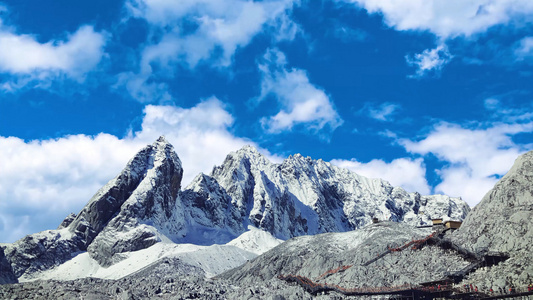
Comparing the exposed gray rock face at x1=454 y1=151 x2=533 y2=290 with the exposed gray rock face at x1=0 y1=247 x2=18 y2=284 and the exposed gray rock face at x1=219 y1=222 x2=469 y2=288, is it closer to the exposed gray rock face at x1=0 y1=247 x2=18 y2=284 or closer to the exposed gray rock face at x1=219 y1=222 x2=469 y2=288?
the exposed gray rock face at x1=219 y1=222 x2=469 y2=288

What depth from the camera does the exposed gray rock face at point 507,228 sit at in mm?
86156

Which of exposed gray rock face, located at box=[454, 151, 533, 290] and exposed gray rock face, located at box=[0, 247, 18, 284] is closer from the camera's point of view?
exposed gray rock face, located at box=[454, 151, 533, 290]

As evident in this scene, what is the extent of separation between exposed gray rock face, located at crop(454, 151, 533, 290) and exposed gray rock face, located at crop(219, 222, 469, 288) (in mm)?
6526

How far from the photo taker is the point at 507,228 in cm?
9756

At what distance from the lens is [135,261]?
19900 cm

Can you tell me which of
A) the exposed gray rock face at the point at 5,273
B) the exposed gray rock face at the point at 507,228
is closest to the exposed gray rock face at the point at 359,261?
the exposed gray rock face at the point at 507,228

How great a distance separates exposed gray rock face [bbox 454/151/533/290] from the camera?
86156mm

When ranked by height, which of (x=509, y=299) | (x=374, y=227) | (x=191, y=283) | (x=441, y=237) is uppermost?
(x=374, y=227)

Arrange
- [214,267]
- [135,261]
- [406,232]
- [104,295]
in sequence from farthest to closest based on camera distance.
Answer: [135,261] → [214,267] → [406,232] → [104,295]

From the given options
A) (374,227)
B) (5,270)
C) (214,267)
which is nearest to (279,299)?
(374,227)

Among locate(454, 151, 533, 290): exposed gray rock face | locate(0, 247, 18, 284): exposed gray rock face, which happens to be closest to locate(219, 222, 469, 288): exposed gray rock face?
locate(454, 151, 533, 290): exposed gray rock face

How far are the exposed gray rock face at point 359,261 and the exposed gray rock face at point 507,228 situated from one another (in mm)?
6526

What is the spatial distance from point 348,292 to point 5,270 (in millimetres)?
118748

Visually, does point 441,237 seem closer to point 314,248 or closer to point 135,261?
point 314,248
